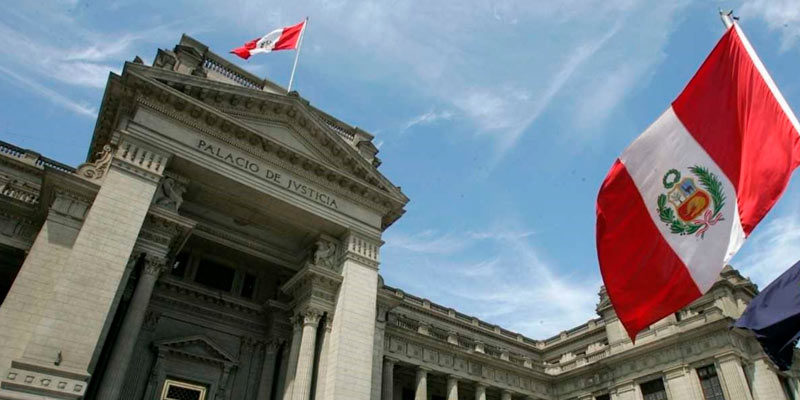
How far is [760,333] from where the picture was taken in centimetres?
891

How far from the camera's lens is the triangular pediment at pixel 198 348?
22.3 m

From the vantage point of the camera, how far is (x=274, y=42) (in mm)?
24859

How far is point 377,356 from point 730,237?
1926cm

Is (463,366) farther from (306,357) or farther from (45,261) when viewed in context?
(45,261)

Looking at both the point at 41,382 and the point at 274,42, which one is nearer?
the point at 41,382

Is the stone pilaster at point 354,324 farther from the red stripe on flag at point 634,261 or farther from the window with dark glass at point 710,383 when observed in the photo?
the window with dark glass at point 710,383

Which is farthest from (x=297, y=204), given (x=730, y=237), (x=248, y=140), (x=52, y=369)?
(x=730, y=237)

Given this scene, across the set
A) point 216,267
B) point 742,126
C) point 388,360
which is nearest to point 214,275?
point 216,267

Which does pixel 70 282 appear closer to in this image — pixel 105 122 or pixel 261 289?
pixel 105 122

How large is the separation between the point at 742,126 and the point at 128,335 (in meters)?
19.6

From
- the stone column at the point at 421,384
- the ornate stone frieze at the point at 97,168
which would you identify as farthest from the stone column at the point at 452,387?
the ornate stone frieze at the point at 97,168

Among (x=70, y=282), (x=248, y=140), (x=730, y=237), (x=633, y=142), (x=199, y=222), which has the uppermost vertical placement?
(x=248, y=140)

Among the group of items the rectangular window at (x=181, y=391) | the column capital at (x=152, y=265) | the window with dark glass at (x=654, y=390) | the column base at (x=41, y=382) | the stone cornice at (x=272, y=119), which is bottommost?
the column base at (x=41, y=382)

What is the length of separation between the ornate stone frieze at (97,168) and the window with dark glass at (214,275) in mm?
7165
